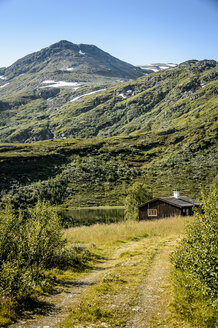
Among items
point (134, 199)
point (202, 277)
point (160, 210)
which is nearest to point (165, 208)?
point (160, 210)

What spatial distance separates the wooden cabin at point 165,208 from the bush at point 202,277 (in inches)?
1778

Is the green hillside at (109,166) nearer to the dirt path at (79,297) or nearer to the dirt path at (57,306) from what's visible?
the dirt path at (79,297)

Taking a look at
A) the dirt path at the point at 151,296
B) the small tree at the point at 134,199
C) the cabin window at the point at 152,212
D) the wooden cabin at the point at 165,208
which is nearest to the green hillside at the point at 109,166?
the small tree at the point at 134,199

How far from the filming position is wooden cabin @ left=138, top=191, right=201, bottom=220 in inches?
2111

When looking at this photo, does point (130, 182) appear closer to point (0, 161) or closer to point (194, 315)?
point (0, 161)

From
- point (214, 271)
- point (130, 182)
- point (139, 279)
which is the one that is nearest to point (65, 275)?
point (139, 279)

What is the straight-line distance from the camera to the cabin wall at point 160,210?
54.4m

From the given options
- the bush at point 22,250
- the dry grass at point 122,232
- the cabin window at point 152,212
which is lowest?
the cabin window at point 152,212

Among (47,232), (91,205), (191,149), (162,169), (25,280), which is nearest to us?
(25,280)

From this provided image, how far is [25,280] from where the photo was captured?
9602mm

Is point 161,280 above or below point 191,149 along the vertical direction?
below

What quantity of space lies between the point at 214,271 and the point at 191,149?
6205 inches

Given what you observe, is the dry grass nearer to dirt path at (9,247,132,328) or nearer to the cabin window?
dirt path at (9,247,132,328)

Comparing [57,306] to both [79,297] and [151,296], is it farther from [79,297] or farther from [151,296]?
[151,296]
